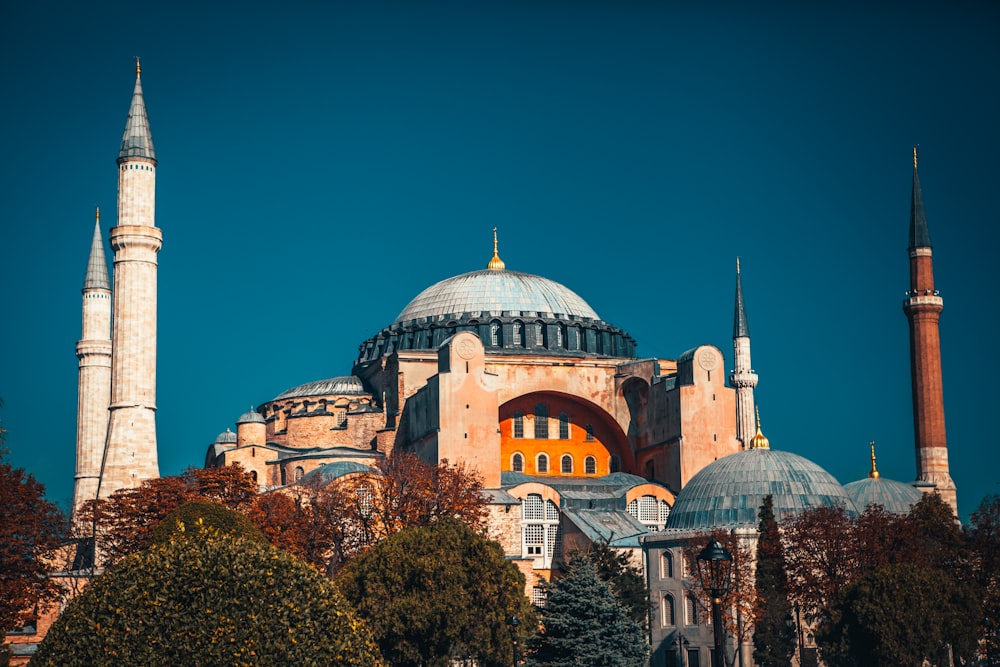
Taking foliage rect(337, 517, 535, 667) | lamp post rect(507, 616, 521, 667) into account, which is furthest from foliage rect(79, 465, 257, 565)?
lamp post rect(507, 616, 521, 667)

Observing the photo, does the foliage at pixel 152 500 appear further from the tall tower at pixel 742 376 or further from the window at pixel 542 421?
the tall tower at pixel 742 376

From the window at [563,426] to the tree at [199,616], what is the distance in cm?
3464

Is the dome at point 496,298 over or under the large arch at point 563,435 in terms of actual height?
over

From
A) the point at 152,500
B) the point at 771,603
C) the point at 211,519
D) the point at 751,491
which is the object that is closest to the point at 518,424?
the point at 751,491

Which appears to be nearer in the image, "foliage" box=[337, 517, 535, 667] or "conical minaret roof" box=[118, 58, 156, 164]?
"foliage" box=[337, 517, 535, 667]

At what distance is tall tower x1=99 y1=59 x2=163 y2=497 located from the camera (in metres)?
44.8

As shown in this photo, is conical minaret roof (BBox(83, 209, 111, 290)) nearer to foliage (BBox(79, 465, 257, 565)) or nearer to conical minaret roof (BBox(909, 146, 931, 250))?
foliage (BBox(79, 465, 257, 565))

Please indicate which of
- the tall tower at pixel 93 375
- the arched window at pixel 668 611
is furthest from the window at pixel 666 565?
the tall tower at pixel 93 375

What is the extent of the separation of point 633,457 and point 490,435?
7.22 m

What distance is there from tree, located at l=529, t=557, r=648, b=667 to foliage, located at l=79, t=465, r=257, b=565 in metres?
10.6

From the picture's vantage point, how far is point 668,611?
41.3 meters

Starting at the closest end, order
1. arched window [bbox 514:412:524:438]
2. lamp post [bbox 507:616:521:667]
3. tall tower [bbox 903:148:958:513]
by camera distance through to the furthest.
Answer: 1. lamp post [bbox 507:616:521:667]
2. tall tower [bbox 903:148:958:513]
3. arched window [bbox 514:412:524:438]

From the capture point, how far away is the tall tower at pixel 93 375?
175 feet

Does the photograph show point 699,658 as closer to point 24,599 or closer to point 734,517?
point 734,517
